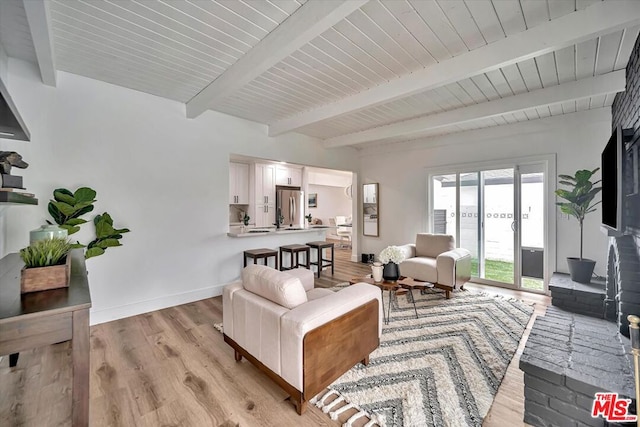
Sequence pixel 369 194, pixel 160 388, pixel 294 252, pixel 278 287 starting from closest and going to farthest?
pixel 278 287, pixel 160 388, pixel 294 252, pixel 369 194

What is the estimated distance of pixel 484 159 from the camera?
4.56 metres

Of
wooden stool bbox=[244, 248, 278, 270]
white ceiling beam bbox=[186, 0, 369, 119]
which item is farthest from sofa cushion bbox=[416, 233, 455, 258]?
white ceiling beam bbox=[186, 0, 369, 119]

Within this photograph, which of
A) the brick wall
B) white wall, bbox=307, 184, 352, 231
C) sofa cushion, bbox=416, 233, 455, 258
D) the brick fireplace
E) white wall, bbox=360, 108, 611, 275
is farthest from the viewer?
white wall, bbox=307, 184, 352, 231

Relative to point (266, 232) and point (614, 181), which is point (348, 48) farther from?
point (266, 232)

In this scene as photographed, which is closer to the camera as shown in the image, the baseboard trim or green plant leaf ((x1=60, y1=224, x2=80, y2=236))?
green plant leaf ((x1=60, y1=224, x2=80, y2=236))

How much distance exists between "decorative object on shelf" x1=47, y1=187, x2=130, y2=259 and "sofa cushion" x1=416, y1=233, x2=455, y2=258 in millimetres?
4242

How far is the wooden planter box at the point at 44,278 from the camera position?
1.30m

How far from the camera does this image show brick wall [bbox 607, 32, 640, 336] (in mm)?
1870

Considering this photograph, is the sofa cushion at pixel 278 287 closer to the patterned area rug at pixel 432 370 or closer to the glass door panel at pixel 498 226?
the patterned area rug at pixel 432 370

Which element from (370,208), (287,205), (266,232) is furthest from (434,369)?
(287,205)

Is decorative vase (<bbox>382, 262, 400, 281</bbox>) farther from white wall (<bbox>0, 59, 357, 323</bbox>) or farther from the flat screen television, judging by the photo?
white wall (<bbox>0, 59, 357, 323</bbox>)

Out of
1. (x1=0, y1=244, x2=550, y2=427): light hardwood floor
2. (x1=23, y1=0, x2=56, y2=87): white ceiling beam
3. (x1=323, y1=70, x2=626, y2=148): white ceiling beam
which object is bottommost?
(x1=0, y1=244, x2=550, y2=427): light hardwood floor

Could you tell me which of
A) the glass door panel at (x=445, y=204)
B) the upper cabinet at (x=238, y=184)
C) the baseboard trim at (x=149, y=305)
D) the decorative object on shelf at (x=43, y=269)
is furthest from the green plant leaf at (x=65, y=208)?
the glass door panel at (x=445, y=204)

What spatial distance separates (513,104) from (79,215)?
512 cm
